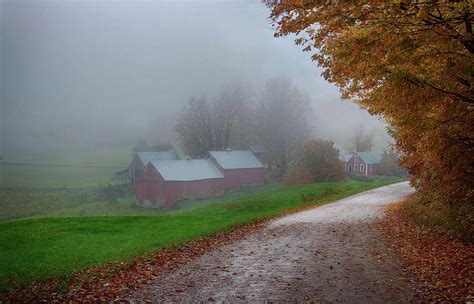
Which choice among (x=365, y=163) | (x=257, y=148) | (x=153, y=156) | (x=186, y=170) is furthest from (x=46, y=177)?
(x=365, y=163)

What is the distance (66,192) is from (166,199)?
11.9m

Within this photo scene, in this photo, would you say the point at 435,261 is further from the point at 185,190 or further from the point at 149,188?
the point at 149,188

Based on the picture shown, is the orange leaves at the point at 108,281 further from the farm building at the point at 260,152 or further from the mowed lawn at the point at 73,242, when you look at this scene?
the farm building at the point at 260,152

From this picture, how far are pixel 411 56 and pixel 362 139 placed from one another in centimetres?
9016

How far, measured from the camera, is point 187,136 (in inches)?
3002

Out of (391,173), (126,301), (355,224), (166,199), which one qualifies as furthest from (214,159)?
(126,301)

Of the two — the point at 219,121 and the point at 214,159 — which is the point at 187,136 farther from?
the point at 214,159

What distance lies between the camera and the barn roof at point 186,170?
50.7m

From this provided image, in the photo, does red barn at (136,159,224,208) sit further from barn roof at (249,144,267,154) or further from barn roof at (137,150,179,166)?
barn roof at (249,144,267,154)

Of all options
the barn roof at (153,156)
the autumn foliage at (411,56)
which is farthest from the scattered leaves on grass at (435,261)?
the barn roof at (153,156)

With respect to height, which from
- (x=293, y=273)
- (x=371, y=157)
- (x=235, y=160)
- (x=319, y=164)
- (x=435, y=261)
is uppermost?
(x=371, y=157)

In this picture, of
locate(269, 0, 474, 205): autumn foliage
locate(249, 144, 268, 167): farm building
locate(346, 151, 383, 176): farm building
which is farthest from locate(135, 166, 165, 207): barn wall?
locate(346, 151, 383, 176): farm building

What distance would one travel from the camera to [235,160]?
6097 centimetres

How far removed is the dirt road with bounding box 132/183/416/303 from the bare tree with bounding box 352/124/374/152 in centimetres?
8139
